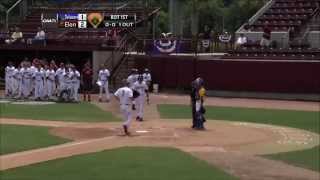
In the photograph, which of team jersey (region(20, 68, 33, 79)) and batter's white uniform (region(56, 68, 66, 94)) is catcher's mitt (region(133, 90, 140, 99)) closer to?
batter's white uniform (region(56, 68, 66, 94))

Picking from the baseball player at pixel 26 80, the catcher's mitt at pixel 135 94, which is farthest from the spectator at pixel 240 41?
the catcher's mitt at pixel 135 94

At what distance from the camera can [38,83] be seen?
32594 mm

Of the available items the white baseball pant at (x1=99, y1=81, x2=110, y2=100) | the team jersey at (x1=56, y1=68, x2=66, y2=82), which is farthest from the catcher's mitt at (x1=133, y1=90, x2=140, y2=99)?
the team jersey at (x1=56, y1=68, x2=66, y2=82)

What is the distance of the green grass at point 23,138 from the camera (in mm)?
16852

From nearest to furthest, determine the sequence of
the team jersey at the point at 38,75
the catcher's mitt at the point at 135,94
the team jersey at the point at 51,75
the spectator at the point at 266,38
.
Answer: the catcher's mitt at the point at 135,94 → the team jersey at the point at 51,75 → the team jersey at the point at 38,75 → the spectator at the point at 266,38

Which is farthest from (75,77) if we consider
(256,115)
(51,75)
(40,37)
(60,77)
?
(40,37)

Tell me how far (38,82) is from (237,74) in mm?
10534

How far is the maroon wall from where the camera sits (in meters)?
34.8

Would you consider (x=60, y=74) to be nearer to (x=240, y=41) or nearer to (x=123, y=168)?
(x=240, y=41)

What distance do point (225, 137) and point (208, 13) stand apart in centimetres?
6566

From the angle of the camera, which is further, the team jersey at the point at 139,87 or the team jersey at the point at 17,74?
the team jersey at the point at 17,74

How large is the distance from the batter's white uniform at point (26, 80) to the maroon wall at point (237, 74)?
7507 mm

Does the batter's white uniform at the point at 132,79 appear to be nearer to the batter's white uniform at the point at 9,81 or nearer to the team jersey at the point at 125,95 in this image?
the team jersey at the point at 125,95

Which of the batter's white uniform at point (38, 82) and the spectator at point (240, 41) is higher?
the spectator at point (240, 41)
